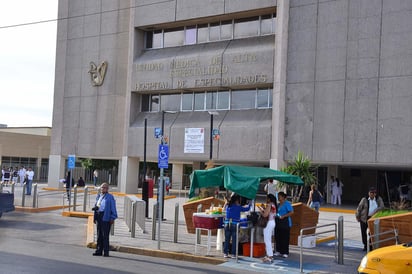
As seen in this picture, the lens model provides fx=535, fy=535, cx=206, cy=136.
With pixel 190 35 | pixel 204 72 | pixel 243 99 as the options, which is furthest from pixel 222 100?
pixel 190 35

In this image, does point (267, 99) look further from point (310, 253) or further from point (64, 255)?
point (64, 255)

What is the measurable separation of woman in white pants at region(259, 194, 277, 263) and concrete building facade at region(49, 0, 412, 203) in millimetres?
13163

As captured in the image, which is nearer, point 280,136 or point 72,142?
point 280,136

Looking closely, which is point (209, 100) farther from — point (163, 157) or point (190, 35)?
point (163, 157)

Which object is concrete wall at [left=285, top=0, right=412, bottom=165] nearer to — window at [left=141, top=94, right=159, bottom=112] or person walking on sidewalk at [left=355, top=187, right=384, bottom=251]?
window at [left=141, top=94, right=159, bottom=112]

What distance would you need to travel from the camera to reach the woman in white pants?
12688 millimetres

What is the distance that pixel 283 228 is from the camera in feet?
44.7

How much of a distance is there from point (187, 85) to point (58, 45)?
13.2 m

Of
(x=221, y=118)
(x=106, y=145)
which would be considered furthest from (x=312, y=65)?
(x=106, y=145)

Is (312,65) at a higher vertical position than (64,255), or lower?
higher

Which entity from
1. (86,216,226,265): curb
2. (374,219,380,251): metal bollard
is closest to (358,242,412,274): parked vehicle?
(374,219,380,251): metal bollard

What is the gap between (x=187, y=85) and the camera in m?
34.7

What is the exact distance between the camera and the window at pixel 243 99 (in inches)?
1303

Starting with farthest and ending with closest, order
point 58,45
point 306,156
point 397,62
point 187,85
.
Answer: point 58,45 → point 187,85 → point 306,156 → point 397,62
